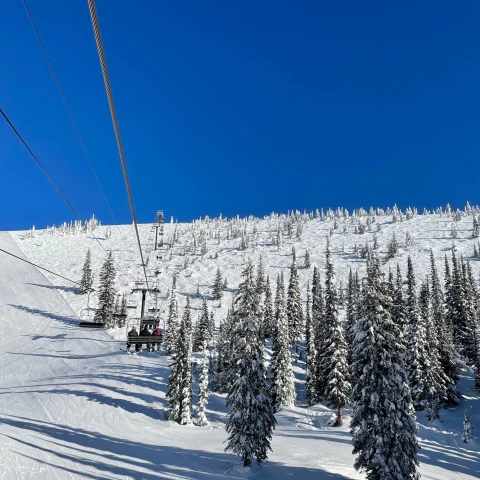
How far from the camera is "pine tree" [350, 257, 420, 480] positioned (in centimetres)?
2334

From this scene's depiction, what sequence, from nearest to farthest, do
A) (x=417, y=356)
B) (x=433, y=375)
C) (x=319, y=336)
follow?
(x=417, y=356)
(x=433, y=375)
(x=319, y=336)

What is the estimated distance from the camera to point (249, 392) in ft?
86.5

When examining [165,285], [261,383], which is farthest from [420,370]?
[165,285]

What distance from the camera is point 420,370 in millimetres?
48906

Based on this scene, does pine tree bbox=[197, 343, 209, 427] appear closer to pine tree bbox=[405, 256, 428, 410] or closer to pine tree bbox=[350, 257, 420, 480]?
pine tree bbox=[350, 257, 420, 480]

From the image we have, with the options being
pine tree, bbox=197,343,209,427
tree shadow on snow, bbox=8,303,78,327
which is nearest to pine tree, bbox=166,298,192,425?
pine tree, bbox=197,343,209,427

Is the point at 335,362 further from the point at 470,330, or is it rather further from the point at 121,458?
the point at 121,458

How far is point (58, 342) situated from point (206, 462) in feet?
156

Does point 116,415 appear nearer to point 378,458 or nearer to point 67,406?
point 67,406

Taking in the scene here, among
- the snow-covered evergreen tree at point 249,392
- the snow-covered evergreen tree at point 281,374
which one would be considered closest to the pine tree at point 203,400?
the snow-covered evergreen tree at point 281,374

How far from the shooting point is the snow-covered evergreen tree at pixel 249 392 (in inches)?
1023

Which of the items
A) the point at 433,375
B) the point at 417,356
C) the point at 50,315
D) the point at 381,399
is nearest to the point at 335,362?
the point at 417,356

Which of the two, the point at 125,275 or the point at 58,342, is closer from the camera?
the point at 58,342

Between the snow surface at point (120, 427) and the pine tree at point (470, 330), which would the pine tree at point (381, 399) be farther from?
the pine tree at point (470, 330)
